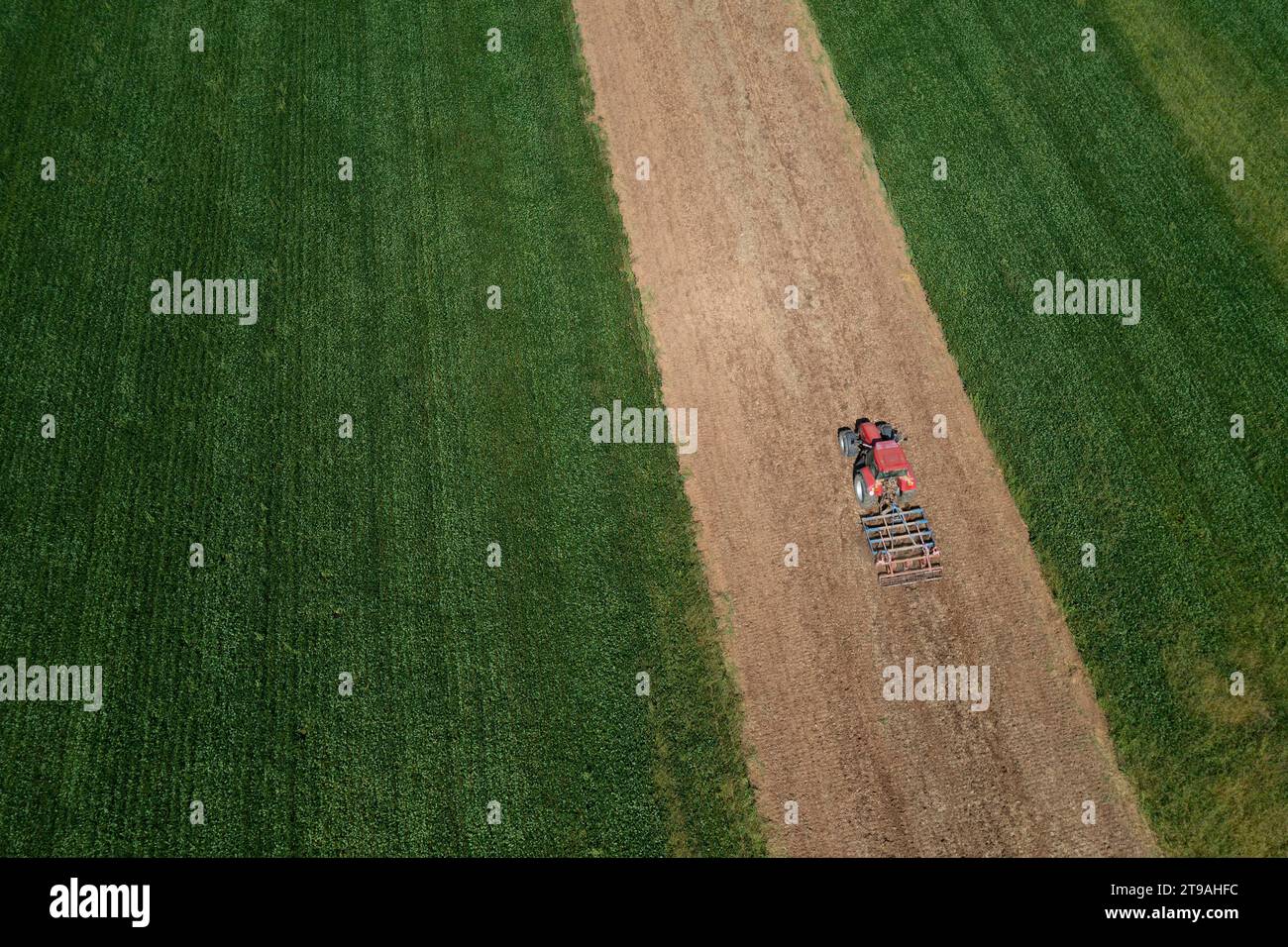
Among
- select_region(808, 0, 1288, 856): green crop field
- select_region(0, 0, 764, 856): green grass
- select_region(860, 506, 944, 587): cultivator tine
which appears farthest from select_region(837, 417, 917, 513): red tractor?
select_region(0, 0, 764, 856): green grass

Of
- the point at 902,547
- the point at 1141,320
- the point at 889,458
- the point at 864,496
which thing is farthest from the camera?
the point at 1141,320

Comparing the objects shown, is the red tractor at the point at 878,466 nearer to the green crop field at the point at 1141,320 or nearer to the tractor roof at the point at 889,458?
the tractor roof at the point at 889,458

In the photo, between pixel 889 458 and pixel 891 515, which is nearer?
pixel 889 458

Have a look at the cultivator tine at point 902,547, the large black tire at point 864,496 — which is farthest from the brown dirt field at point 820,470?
the cultivator tine at point 902,547

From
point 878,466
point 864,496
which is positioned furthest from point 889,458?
point 864,496

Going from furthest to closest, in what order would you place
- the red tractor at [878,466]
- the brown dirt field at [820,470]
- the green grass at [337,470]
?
the red tractor at [878,466]
the green grass at [337,470]
the brown dirt field at [820,470]

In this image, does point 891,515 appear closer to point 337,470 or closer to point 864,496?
point 864,496
